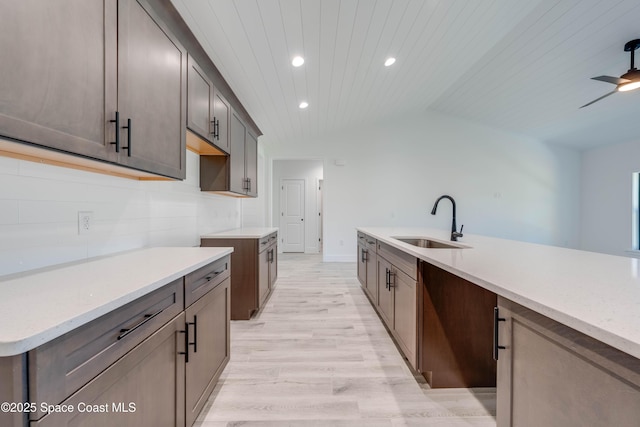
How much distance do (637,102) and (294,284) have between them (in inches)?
232

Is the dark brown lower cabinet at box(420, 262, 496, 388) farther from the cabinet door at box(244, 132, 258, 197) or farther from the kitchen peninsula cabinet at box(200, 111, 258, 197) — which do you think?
the cabinet door at box(244, 132, 258, 197)

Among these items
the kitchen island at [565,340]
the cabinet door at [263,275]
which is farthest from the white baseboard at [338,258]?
the kitchen island at [565,340]

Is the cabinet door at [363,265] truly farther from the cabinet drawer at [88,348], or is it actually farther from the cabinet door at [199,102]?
the cabinet drawer at [88,348]

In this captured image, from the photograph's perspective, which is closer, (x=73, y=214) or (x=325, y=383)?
(x=73, y=214)

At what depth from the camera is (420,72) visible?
12.6ft

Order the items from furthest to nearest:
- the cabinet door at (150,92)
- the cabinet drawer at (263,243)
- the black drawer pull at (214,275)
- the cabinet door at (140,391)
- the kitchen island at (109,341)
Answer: the cabinet drawer at (263,243)
the black drawer pull at (214,275)
the cabinet door at (150,92)
the cabinet door at (140,391)
the kitchen island at (109,341)

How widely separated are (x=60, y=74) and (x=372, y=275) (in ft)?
9.16

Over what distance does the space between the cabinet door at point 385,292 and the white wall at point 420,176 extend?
3.24 m

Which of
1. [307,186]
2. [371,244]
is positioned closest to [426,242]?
[371,244]

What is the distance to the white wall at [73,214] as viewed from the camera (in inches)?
40.4

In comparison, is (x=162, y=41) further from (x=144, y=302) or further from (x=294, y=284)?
(x=294, y=284)

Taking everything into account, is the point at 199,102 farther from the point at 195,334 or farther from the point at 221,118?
the point at 195,334

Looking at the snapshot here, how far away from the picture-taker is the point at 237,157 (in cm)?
277

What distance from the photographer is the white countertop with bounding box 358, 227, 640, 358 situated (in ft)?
1.97
